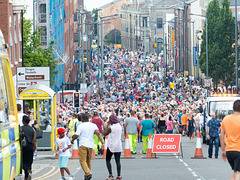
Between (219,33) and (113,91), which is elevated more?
(219,33)

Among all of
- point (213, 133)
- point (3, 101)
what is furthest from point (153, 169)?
point (3, 101)

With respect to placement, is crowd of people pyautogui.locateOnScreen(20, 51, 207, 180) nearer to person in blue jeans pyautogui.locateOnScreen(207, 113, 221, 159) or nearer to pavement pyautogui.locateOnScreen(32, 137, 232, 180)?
pavement pyautogui.locateOnScreen(32, 137, 232, 180)

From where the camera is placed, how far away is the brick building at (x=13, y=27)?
33.0 metres

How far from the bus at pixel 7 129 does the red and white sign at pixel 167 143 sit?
12.5 meters

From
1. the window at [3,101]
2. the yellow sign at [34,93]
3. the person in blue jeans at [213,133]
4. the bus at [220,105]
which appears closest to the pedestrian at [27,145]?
the window at [3,101]

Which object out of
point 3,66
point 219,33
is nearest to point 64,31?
point 219,33

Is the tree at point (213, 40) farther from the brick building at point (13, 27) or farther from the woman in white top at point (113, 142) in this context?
the woman in white top at point (113, 142)

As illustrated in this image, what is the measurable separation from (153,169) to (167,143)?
15.5 ft

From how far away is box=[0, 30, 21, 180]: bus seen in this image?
919cm

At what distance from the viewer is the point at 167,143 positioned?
77.0 feet

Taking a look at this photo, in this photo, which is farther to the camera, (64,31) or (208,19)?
(64,31)

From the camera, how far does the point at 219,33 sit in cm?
7119

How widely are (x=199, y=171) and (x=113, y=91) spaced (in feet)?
164

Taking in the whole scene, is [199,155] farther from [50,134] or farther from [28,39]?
[28,39]
